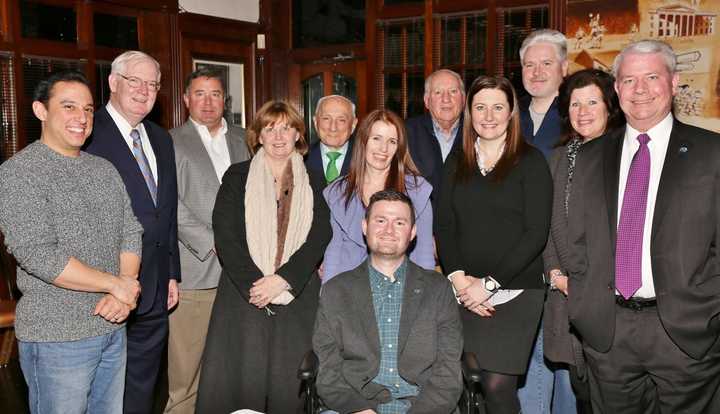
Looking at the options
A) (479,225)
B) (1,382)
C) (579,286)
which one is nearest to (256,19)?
(1,382)

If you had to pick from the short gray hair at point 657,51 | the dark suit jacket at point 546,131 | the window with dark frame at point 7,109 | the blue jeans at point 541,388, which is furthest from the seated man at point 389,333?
the window with dark frame at point 7,109

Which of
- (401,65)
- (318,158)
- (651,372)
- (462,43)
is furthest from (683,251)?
(401,65)

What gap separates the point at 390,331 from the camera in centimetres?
265

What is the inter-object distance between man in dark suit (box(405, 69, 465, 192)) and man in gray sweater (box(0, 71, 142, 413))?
66.6 inches

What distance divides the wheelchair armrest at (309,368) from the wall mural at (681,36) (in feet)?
11.7

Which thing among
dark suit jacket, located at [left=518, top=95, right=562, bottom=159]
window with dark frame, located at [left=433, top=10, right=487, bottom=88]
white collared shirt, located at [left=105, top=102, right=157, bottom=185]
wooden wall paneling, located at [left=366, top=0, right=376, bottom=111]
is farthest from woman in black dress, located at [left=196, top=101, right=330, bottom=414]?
wooden wall paneling, located at [left=366, top=0, right=376, bottom=111]

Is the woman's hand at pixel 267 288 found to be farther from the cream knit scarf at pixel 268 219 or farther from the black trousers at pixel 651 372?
the black trousers at pixel 651 372

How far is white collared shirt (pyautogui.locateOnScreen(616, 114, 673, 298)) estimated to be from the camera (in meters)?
2.50

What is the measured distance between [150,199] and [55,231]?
0.74 metres

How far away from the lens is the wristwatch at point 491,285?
Result: 282 centimetres

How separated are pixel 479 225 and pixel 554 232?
36cm

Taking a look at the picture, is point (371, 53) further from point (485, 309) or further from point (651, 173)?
point (651, 173)

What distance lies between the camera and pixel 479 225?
289 centimetres

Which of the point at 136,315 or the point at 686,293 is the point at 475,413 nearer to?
Answer: the point at 686,293
